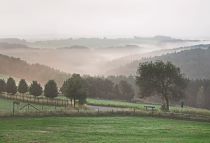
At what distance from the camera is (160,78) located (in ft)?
445

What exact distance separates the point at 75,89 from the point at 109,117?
30019 mm

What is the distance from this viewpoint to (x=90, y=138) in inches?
2231

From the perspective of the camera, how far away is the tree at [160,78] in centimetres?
13450

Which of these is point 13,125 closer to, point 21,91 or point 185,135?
point 185,135

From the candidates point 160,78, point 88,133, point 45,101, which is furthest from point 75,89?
point 88,133

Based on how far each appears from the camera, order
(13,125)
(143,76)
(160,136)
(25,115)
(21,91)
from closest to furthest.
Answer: (160,136), (13,125), (25,115), (143,76), (21,91)

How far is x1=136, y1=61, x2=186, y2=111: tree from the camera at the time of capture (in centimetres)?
13450

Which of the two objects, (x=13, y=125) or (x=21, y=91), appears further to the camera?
(x=21, y=91)

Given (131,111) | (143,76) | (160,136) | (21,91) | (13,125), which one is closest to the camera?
(160,136)

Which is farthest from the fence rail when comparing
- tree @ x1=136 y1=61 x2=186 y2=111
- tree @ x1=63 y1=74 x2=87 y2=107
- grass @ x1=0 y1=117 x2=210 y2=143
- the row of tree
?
grass @ x1=0 y1=117 x2=210 y2=143

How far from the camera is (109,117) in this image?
9462 cm

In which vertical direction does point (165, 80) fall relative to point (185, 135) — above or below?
above

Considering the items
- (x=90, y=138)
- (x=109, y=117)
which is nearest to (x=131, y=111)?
(x=109, y=117)

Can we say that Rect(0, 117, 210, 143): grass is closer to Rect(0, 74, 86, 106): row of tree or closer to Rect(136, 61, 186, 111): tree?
Rect(0, 74, 86, 106): row of tree
